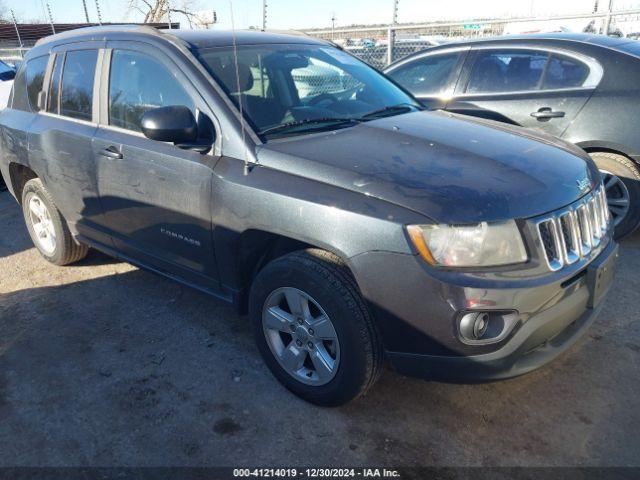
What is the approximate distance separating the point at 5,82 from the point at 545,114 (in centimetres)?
776

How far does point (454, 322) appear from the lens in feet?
7.01

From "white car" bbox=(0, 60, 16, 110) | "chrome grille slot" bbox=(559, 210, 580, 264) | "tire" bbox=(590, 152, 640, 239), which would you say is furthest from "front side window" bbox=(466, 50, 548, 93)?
"white car" bbox=(0, 60, 16, 110)

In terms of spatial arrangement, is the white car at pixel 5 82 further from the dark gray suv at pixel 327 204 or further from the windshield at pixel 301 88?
the windshield at pixel 301 88

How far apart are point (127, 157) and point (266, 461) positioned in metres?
1.99

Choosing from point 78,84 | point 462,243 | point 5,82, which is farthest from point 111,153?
point 5,82

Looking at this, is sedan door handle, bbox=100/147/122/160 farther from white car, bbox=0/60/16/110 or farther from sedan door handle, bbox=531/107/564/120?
white car, bbox=0/60/16/110

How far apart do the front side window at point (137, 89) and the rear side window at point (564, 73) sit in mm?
3518

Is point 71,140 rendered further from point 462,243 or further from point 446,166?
point 462,243

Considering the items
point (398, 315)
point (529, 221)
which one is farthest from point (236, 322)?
point (529, 221)

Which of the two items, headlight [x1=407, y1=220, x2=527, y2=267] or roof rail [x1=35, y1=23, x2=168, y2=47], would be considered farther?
roof rail [x1=35, y1=23, x2=168, y2=47]

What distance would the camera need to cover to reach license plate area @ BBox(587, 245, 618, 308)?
2.42 metres

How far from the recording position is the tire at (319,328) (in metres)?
→ 2.36

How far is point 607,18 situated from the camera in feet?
27.7

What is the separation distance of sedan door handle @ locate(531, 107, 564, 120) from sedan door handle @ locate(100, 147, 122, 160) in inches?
143
